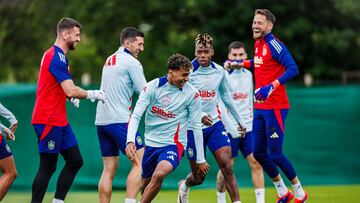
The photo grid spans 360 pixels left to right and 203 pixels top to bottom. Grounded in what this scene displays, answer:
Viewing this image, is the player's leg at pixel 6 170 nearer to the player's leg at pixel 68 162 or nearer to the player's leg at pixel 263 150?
the player's leg at pixel 68 162

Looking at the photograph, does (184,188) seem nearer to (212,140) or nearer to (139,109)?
(212,140)

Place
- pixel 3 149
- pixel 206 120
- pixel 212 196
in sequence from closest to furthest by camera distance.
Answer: pixel 3 149
pixel 206 120
pixel 212 196

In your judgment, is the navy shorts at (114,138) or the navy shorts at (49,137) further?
the navy shorts at (114,138)

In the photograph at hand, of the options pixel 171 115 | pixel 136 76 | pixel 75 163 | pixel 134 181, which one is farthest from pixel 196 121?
pixel 75 163

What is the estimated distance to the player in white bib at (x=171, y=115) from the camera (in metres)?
9.88

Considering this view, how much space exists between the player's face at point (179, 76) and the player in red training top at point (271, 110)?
183 centimetres

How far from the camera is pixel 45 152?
10.3m

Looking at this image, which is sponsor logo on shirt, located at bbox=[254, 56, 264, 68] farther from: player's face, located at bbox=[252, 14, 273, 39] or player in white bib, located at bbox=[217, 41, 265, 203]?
player in white bib, located at bbox=[217, 41, 265, 203]

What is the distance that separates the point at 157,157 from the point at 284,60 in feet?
7.82

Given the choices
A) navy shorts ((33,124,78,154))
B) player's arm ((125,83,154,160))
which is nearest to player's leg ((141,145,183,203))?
player's arm ((125,83,154,160))

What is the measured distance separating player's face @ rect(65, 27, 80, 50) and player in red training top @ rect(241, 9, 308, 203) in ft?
8.33

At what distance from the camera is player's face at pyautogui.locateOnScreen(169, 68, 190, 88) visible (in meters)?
9.87

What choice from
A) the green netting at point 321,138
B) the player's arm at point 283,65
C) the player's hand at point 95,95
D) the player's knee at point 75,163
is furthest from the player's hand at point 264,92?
the green netting at point 321,138

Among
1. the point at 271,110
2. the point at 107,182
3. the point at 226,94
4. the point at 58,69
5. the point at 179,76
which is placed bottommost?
the point at 107,182
